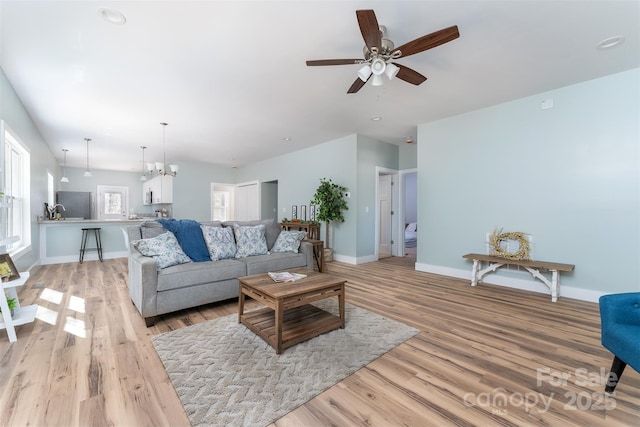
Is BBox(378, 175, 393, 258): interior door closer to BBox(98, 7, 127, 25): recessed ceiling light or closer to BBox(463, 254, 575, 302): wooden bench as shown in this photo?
BBox(463, 254, 575, 302): wooden bench

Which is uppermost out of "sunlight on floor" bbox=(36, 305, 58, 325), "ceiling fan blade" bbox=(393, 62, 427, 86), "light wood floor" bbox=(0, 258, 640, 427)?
"ceiling fan blade" bbox=(393, 62, 427, 86)

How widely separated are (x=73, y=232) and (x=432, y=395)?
723cm

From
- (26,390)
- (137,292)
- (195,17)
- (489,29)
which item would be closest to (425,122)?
(489,29)

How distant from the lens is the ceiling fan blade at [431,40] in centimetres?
184

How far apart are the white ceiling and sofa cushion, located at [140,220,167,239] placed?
1.70 metres

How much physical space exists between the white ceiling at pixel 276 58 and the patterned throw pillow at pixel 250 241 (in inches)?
71.3

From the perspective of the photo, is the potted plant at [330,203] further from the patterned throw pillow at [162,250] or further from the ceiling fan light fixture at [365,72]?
the ceiling fan light fixture at [365,72]

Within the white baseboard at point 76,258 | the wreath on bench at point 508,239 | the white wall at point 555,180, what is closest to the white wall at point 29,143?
the white baseboard at point 76,258

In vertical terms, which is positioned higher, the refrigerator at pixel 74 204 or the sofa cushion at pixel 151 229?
the refrigerator at pixel 74 204

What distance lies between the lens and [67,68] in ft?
9.41

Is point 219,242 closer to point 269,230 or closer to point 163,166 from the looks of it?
point 269,230

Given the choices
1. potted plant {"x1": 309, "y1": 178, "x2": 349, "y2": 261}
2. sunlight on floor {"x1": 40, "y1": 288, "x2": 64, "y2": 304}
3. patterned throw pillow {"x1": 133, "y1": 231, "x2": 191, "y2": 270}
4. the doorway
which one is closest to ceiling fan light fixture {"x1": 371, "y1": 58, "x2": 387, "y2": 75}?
patterned throw pillow {"x1": 133, "y1": 231, "x2": 191, "y2": 270}

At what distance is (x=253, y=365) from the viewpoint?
6.15 ft

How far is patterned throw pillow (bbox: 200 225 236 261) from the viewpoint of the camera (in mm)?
3303
